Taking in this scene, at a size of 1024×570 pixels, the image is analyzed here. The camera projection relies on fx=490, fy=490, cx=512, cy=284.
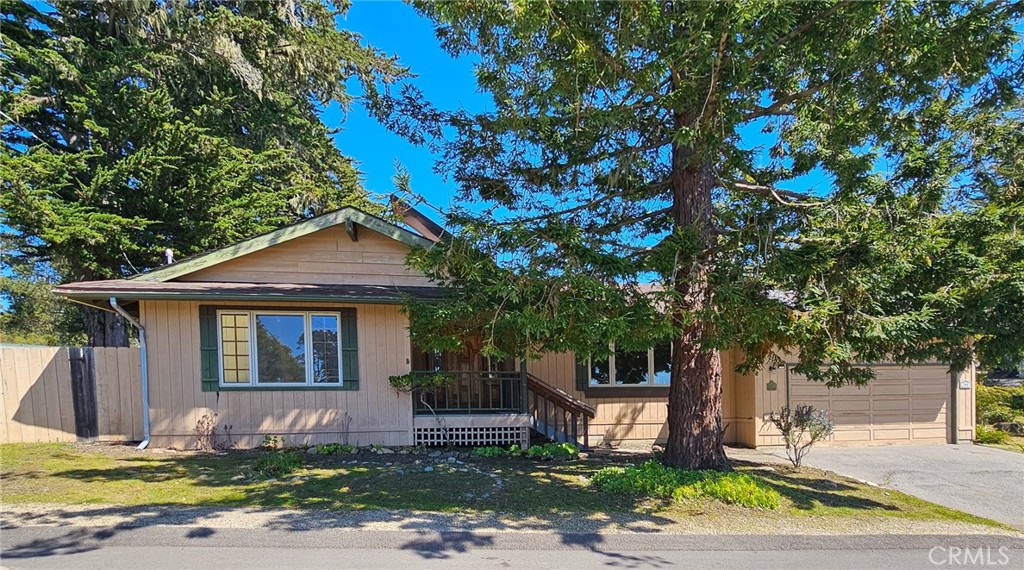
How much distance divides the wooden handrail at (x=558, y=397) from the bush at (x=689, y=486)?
9.86 ft

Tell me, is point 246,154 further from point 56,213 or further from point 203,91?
point 56,213

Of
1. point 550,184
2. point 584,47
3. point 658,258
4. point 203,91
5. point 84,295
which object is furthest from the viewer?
point 203,91

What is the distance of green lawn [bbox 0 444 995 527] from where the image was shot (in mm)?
5746

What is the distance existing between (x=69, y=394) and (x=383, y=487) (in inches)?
271

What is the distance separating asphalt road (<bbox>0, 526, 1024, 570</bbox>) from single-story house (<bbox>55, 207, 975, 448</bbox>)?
150 inches

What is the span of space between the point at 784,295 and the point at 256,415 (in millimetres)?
8790

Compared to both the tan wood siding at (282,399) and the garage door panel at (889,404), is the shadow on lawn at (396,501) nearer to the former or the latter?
the tan wood siding at (282,399)

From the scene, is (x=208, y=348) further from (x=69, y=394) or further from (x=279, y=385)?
(x=69, y=394)

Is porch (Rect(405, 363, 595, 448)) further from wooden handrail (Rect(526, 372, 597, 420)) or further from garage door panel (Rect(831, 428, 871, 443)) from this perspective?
garage door panel (Rect(831, 428, 871, 443))

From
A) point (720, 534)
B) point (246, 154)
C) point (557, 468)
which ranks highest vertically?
point (246, 154)

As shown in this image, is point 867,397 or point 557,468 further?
point 867,397

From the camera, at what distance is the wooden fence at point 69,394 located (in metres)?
8.84

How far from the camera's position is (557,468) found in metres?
7.98

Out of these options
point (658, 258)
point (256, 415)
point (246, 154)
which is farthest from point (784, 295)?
point (246, 154)
